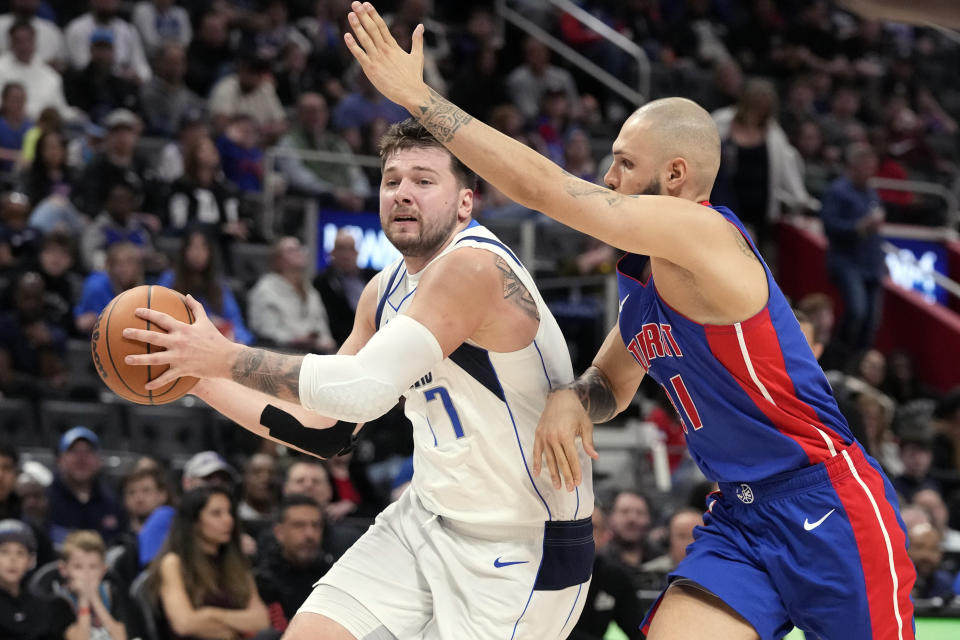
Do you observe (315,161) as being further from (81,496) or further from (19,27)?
(81,496)

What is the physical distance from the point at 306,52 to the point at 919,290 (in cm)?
770

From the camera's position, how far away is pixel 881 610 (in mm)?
3891

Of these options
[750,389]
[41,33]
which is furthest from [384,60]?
[41,33]

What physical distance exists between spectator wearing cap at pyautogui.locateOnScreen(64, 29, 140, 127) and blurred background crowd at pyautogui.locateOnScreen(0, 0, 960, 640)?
0.9 inches

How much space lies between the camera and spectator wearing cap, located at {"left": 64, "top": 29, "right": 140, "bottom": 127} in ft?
41.6

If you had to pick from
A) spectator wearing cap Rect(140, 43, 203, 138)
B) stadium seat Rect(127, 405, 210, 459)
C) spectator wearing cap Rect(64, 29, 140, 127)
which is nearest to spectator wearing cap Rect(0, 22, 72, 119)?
spectator wearing cap Rect(64, 29, 140, 127)

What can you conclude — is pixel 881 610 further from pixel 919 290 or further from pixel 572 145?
pixel 919 290

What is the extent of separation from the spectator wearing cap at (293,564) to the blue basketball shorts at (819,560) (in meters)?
3.80

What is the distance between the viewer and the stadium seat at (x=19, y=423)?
31.8 ft

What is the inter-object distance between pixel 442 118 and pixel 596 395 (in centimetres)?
124

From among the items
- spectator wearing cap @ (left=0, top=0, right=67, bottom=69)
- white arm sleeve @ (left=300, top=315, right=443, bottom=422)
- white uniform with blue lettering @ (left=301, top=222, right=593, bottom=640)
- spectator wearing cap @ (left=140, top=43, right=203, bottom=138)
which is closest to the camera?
white arm sleeve @ (left=300, top=315, right=443, bottom=422)

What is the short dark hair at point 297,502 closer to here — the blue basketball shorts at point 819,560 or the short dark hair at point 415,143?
the short dark hair at point 415,143

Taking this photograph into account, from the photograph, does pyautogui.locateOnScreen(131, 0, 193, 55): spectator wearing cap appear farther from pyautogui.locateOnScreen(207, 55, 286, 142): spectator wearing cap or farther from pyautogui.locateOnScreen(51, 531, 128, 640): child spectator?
pyautogui.locateOnScreen(51, 531, 128, 640): child spectator

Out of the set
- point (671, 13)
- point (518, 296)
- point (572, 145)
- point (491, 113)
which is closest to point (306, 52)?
point (491, 113)
